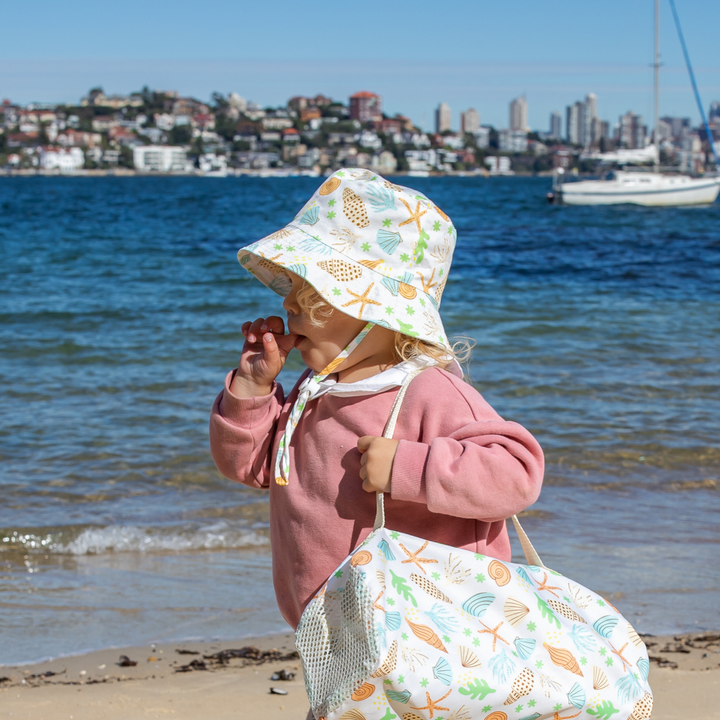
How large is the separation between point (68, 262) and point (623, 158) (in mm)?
40566

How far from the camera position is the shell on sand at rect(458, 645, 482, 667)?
1466 mm

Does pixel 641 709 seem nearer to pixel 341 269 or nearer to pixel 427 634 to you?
pixel 427 634

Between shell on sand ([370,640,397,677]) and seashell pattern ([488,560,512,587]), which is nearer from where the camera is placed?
shell on sand ([370,640,397,677])

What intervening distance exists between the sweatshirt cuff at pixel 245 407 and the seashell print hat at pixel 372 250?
10.9 inches

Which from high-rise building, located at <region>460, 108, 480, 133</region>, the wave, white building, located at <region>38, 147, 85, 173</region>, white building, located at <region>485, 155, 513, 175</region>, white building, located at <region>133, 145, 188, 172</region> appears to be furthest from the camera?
high-rise building, located at <region>460, 108, 480, 133</region>

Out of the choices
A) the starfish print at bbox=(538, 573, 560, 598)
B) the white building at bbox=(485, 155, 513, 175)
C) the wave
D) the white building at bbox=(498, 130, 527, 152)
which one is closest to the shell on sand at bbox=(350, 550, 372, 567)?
the starfish print at bbox=(538, 573, 560, 598)

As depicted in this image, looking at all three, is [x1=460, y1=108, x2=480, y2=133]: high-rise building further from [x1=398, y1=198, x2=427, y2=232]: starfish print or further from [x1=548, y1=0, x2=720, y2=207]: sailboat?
[x1=398, y1=198, x2=427, y2=232]: starfish print

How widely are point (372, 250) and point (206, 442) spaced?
400cm

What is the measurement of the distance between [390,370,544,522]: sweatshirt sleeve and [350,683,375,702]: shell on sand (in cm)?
31

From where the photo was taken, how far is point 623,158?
50219mm

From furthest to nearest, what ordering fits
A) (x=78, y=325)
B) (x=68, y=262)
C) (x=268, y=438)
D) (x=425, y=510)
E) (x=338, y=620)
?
(x=68, y=262), (x=78, y=325), (x=268, y=438), (x=425, y=510), (x=338, y=620)

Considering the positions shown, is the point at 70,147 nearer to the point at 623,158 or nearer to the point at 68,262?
the point at 623,158

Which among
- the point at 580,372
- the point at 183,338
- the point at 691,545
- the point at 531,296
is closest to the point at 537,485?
the point at 691,545

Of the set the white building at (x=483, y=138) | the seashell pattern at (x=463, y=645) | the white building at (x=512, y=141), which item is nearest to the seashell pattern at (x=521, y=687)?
the seashell pattern at (x=463, y=645)
